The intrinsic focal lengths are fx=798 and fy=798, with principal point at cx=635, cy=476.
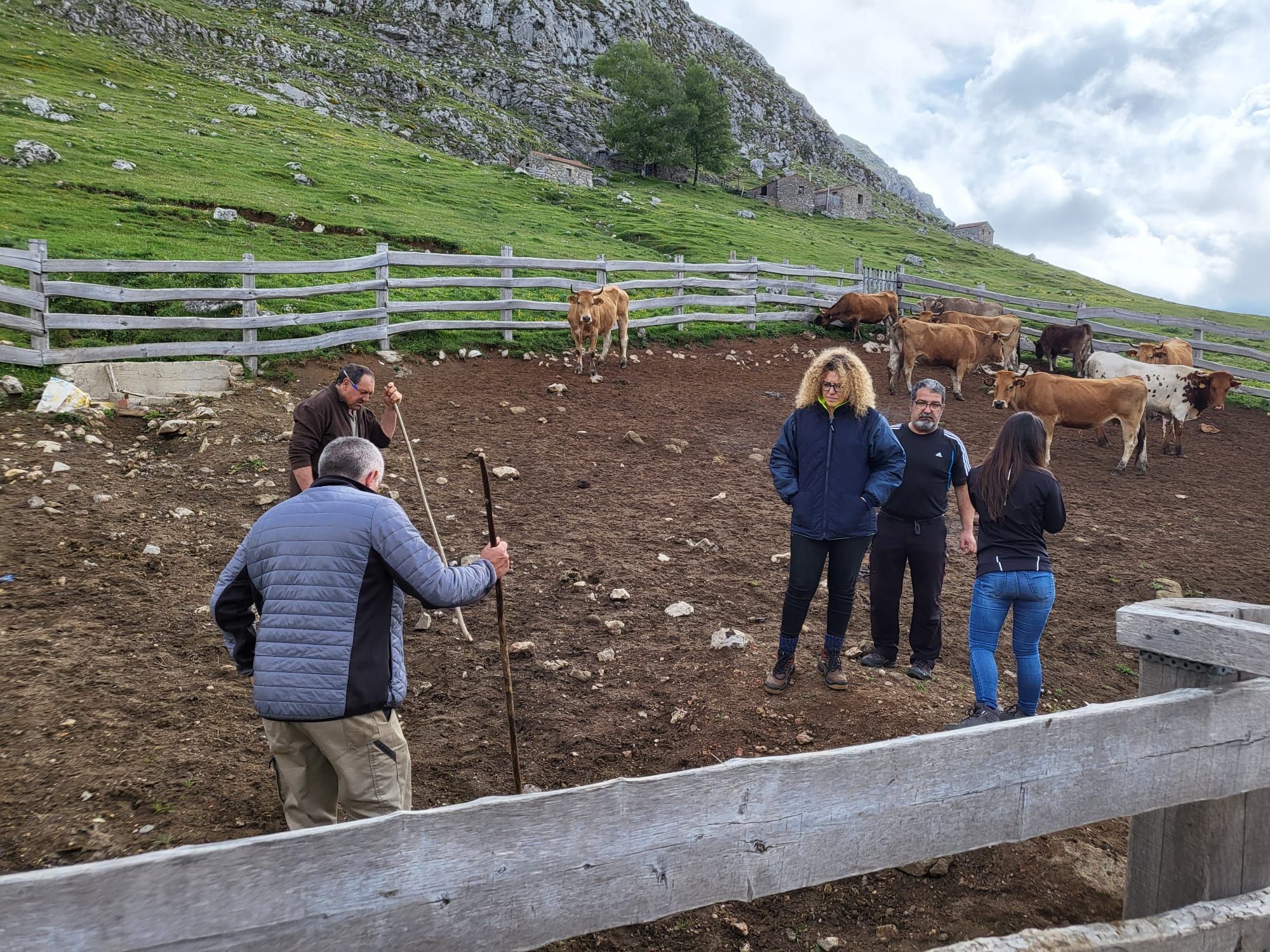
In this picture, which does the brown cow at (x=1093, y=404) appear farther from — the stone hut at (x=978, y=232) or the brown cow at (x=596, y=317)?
the stone hut at (x=978, y=232)

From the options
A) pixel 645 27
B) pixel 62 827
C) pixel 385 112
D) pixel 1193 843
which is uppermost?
pixel 645 27

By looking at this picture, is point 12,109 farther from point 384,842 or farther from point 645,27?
point 645,27

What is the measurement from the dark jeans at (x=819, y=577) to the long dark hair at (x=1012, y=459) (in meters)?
0.72

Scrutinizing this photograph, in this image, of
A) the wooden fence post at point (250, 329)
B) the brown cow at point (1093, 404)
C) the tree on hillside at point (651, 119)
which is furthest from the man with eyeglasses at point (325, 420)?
the tree on hillside at point (651, 119)

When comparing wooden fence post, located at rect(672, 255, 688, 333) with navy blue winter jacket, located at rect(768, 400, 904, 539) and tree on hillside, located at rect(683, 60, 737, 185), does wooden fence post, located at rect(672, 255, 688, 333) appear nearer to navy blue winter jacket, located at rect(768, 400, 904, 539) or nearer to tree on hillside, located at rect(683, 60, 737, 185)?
navy blue winter jacket, located at rect(768, 400, 904, 539)

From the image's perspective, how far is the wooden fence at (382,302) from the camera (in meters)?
9.48

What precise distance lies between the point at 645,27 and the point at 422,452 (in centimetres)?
9789

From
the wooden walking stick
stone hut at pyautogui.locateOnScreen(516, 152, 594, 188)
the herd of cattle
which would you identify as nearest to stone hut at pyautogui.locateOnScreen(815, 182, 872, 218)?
stone hut at pyautogui.locateOnScreen(516, 152, 594, 188)

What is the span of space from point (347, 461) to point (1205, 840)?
9.92 ft

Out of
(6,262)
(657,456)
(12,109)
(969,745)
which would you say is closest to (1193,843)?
(969,745)

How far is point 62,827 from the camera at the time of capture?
3.41 metres

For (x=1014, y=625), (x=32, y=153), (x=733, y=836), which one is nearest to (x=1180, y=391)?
(x=1014, y=625)

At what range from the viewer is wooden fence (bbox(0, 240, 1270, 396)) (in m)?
9.48

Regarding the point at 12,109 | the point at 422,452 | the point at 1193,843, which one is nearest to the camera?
the point at 1193,843
